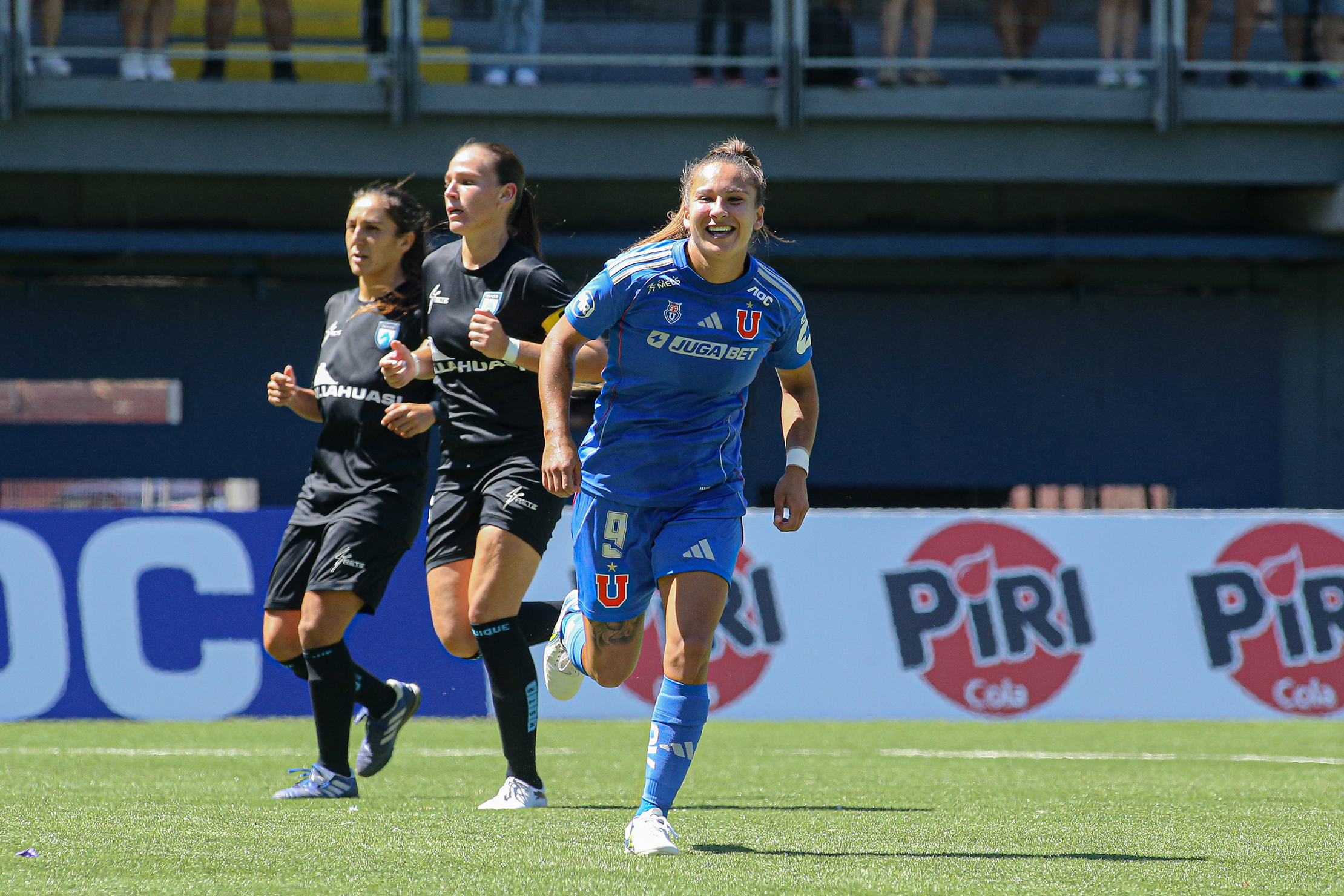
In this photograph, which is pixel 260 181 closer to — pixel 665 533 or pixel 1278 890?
pixel 665 533

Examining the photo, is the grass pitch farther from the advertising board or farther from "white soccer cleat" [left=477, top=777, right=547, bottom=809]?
the advertising board

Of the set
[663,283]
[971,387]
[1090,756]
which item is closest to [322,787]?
[663,283]

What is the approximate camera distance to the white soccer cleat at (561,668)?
198 inches

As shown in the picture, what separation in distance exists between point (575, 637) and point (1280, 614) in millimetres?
6654

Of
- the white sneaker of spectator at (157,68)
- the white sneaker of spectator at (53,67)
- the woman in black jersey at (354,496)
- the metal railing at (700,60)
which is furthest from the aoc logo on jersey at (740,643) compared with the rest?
the white sneaker of spectator at (53,67)

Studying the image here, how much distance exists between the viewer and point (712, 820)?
5.02 metres

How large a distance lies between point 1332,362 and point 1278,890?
42.0 feet

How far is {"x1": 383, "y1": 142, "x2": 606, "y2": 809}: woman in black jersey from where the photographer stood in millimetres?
5234

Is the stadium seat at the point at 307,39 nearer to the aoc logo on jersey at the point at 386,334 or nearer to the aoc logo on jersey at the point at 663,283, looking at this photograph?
the aoc logo on jersey at the point at 386,334

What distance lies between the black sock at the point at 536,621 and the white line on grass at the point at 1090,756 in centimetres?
266

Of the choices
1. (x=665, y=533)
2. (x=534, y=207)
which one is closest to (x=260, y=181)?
(x=534, y=207)

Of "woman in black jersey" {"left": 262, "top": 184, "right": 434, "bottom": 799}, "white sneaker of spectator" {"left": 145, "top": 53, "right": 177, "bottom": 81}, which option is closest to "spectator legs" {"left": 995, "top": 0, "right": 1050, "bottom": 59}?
"white sneaker of spectator" {"left": 145, "top": 53, "right": 177, "bottom": 81}

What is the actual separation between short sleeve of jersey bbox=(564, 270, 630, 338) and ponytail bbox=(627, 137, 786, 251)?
0.55ft

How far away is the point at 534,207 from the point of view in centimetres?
572
